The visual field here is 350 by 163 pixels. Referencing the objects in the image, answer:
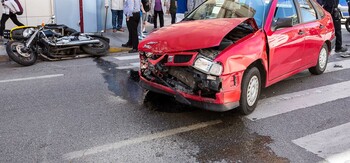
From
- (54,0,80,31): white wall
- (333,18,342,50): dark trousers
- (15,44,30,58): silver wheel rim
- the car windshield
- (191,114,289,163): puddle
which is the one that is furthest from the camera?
(54,0,80,31): white wall

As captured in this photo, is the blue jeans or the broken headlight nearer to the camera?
the broken headlight

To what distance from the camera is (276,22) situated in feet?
18.1

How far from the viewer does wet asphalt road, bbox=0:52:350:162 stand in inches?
156

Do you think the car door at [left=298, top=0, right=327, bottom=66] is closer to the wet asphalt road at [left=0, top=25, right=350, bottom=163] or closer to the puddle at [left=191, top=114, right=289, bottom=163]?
the wet asphalt road at [left=0, top=25, right=350, bottom=163]

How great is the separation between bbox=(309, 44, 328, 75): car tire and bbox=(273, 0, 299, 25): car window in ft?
4.04

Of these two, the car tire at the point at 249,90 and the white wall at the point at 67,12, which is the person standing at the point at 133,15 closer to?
the white wall at the point at 67,12

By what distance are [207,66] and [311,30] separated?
272cm

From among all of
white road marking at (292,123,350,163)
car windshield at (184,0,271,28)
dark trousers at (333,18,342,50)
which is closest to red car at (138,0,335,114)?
car windshield at (184,0,271,28)

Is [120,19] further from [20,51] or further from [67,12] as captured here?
[20,51]

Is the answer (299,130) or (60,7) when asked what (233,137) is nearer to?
(299,130)

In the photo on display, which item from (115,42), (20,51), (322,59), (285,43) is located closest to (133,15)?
(115,42)

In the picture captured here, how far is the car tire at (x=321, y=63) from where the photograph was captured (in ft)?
23.5

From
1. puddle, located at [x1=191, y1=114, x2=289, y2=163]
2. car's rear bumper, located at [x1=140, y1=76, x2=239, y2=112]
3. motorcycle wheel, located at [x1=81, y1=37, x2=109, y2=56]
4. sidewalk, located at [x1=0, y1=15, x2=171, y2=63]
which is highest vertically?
car's rear bumper, located at [x1=140, y1=76, x2=239, y2=112]

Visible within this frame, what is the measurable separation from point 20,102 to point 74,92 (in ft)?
2.77
